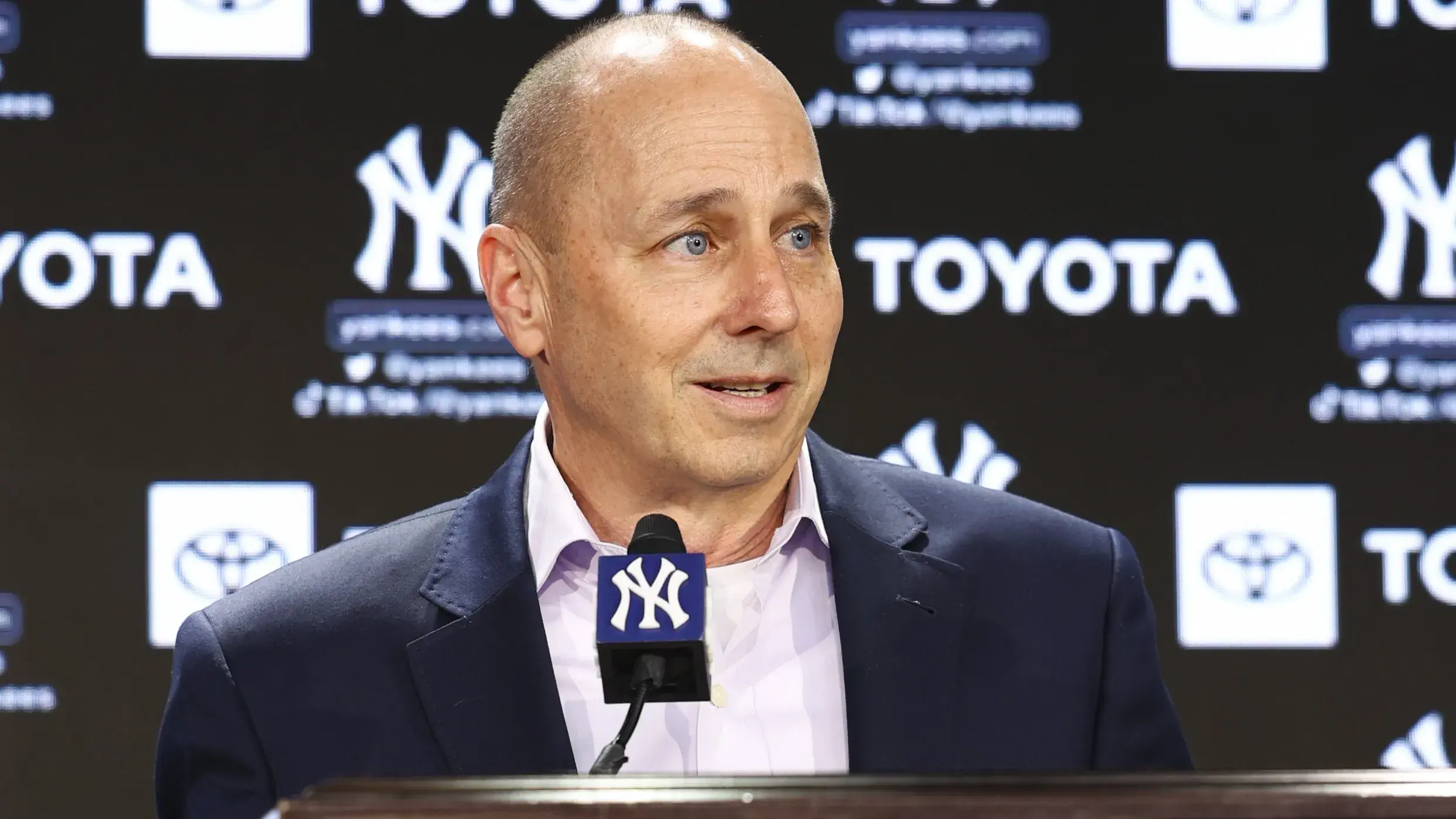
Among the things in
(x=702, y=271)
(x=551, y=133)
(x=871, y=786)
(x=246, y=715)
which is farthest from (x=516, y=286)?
(x=871, y=786)

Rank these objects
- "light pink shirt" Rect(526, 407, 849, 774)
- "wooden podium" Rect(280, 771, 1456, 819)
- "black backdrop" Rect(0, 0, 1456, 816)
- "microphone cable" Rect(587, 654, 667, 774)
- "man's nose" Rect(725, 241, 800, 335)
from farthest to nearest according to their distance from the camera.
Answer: "black backdrop" Rect(0, 0, 1456, 816) < "light pink shirt" Rect(526, 407, 849, 774) < "man's nose" Rect(725, 241, 800, 335) < "microphone cable" Rect(587, 654, 667, 774) < "wooden podium" Rect(280, 771, 1456, 819)

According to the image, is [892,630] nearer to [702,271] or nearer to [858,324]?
[702,271]

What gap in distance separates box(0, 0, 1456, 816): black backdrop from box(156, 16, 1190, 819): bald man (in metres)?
1.05

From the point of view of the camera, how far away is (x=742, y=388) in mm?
1826

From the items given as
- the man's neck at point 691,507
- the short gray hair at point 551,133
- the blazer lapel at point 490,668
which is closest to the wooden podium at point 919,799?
the blazer lapel at point 490,668

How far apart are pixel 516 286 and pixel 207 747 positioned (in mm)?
625

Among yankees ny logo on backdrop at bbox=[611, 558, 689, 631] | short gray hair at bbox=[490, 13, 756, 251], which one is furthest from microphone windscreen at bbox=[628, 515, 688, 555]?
short gray hair at bbox=[490, 13, 756, 251]

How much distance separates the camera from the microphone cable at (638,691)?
138cm

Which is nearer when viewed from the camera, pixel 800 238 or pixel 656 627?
pixel 656 627

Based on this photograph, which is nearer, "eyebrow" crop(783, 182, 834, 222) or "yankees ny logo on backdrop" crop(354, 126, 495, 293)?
"eyebrow" crop(783, 182, 834, 222)

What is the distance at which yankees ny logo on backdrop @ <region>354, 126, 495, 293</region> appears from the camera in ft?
10.0

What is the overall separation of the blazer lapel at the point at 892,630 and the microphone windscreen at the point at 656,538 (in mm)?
414

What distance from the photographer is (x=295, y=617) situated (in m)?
1.91

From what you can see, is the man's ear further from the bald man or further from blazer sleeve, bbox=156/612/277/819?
blazer sleeve, bbox=156/612/277/819
